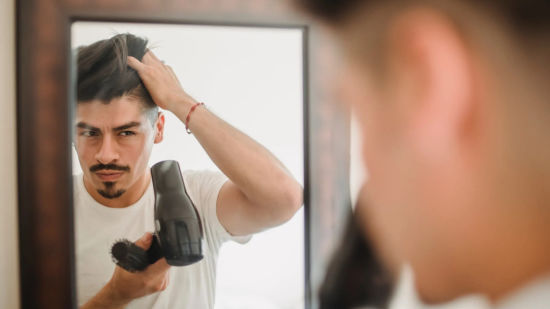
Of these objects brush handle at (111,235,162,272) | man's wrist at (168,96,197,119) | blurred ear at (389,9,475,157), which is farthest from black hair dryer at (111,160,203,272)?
blurred ear at (389,9,475,157)

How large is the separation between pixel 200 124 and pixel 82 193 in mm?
275

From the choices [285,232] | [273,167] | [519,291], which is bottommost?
[519,291]

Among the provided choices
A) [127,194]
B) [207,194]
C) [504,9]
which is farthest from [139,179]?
[504,9]

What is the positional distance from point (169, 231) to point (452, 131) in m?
0.67

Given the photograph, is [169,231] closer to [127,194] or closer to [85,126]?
[127,194]

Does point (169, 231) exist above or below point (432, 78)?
below

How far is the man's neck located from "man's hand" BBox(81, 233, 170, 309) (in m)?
0.08

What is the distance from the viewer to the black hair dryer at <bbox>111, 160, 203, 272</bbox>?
28.5 inches

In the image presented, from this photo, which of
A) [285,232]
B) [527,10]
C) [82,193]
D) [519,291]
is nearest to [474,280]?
[519,291]

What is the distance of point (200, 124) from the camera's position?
74cm

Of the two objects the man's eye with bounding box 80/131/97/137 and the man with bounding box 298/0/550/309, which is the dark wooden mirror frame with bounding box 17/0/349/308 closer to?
the man's eye with bounding box 80/131/97/137

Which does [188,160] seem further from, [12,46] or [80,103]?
[12,46]

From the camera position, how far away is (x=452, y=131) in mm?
818

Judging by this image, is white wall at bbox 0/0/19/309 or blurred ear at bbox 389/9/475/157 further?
blurred ear at bbox 389/9/475/157
